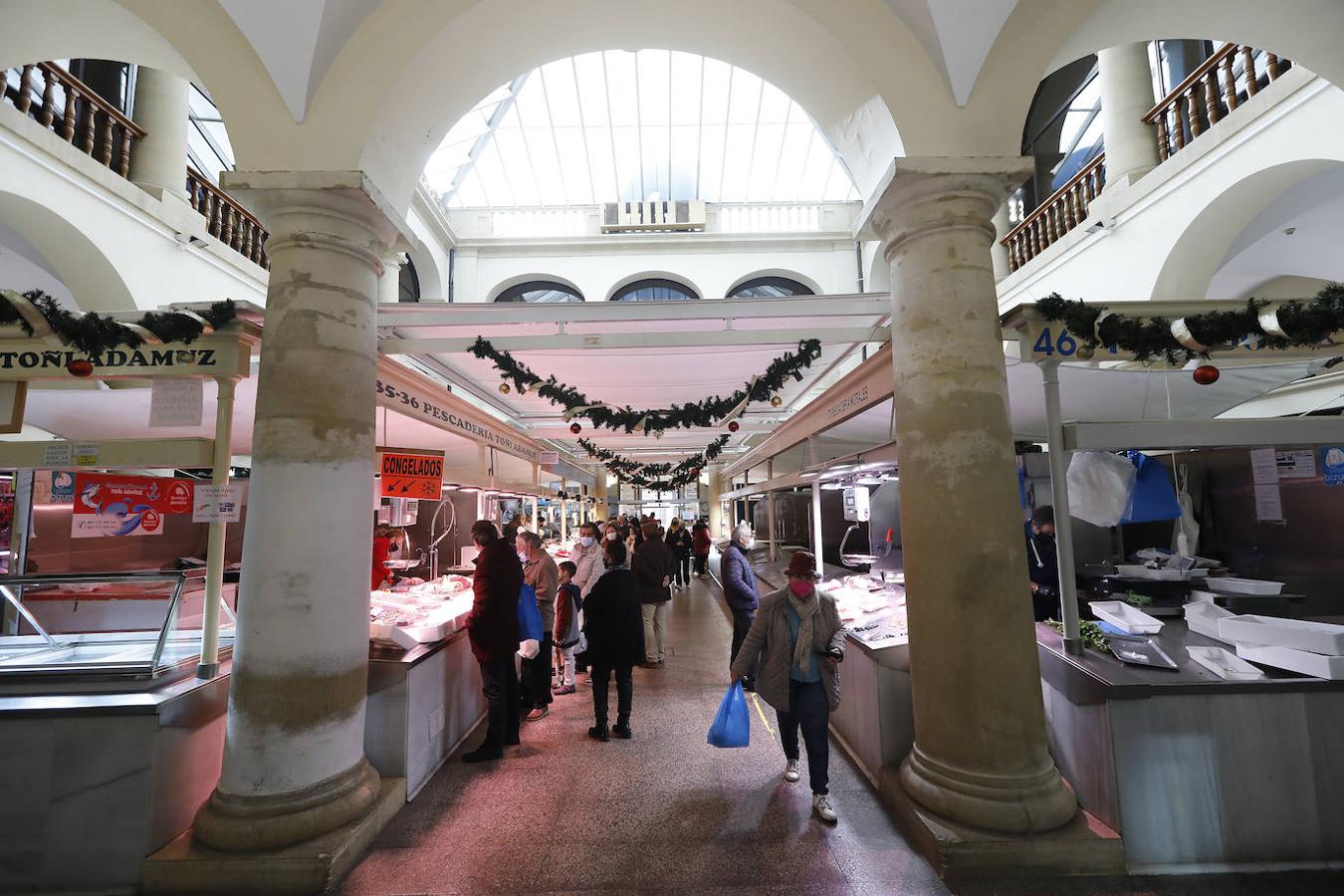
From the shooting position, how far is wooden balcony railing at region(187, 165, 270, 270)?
8.10 metres

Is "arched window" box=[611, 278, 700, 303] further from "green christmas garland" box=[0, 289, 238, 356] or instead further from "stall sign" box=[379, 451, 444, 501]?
"green christmas garland" box=[0, 289, 238, 356]

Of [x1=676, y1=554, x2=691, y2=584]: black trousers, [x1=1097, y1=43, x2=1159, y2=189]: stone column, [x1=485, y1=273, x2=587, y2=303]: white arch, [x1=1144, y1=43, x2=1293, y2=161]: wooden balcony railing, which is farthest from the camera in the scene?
[x1=485, y1=273, x2=587, y2=303]: white arch

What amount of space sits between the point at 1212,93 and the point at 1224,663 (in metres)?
6.64

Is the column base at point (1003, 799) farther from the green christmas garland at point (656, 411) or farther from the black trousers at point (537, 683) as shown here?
the black trousers at point (537, 683)

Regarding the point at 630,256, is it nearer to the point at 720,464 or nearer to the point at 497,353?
the point at 720,464

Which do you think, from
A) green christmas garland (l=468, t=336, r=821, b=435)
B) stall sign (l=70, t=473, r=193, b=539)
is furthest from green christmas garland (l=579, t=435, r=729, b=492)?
stall sign (l=70, t=473, r=193, b=539)

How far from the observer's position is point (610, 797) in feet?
12.0

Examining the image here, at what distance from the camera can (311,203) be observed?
10.7 ft

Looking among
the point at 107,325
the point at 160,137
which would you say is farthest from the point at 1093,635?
the point at 160,137

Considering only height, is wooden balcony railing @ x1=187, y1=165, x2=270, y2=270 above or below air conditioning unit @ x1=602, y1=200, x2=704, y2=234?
below

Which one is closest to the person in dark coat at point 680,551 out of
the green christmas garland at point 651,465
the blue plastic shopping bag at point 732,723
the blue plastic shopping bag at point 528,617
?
the green christmas garland at point 651,465

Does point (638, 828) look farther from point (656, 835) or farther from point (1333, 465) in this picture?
point (1333, 465)

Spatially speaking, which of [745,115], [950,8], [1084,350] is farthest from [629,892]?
[745,115]

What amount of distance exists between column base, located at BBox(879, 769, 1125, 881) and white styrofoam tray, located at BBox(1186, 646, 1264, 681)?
0.98m
